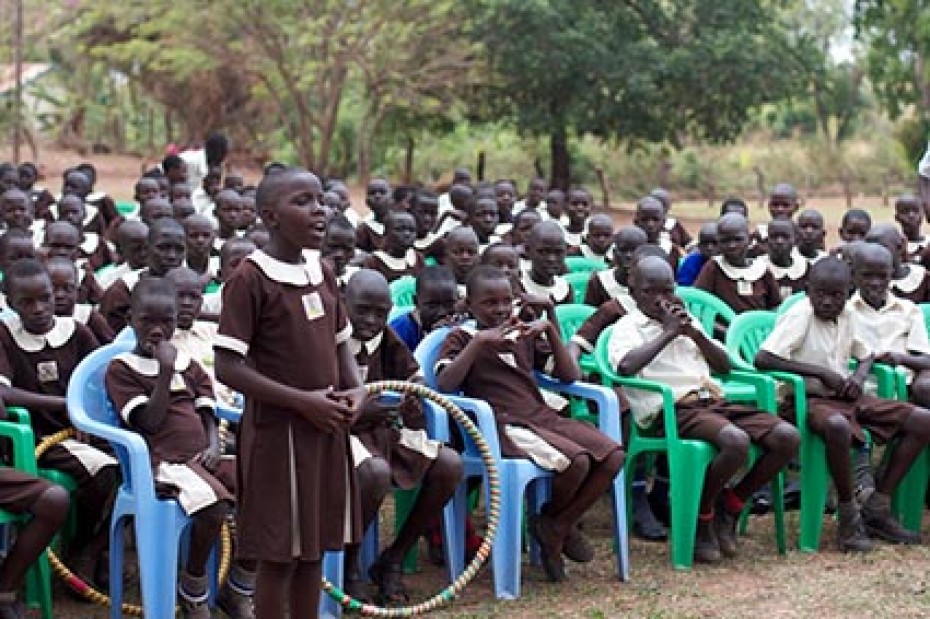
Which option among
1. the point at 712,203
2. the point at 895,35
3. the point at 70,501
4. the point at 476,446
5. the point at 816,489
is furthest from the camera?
the point at 712,203

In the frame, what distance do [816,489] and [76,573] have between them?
298cm

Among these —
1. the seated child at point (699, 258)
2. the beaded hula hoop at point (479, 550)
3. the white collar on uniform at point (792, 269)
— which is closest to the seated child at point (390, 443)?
the beaded hula hoop at point (479, 550)

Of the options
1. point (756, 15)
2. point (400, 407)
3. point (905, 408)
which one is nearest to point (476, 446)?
point (400, 407)

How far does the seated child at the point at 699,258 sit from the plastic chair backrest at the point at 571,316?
5.47ft

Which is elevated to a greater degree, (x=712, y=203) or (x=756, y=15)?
(x=756, y=15)

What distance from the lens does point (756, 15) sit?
1998 centimetres

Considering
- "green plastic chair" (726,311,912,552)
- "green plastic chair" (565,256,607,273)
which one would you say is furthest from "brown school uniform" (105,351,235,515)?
"green plastic chair" (565,256,607,273)

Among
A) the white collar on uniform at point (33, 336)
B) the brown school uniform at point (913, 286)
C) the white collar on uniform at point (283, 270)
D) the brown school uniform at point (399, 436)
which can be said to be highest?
the white collar on uniform at point (283, 270)

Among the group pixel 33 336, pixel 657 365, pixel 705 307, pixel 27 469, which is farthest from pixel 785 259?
pixel 27 469

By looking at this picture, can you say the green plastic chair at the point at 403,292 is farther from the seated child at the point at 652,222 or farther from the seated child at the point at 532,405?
the seated child at the point at 652,222

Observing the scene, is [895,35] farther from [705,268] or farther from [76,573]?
[76,573]

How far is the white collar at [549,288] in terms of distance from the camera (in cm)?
721

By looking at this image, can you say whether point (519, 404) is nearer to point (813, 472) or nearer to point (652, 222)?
point (813, 472)

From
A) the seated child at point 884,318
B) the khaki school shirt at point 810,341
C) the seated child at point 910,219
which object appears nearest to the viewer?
the khaki school shirt at point 810,341
